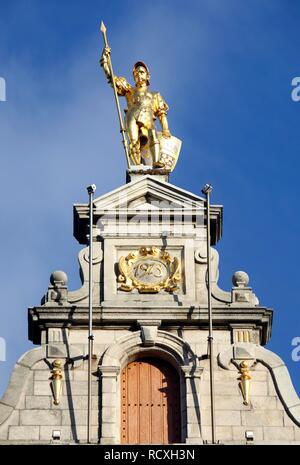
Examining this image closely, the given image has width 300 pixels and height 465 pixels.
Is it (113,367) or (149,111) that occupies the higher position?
(149,111)

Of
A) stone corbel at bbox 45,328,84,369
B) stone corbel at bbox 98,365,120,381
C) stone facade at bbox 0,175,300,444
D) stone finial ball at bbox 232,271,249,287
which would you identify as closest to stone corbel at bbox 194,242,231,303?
stone facade at bbox 0,175,300,444

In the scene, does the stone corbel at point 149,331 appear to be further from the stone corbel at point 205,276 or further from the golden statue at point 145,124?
the golden statue at point 145,124

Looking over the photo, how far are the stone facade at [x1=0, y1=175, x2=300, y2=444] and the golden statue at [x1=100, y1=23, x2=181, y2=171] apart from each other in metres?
2.07

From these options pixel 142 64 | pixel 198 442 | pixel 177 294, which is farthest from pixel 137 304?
pixel 142 64

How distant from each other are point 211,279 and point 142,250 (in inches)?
81.5

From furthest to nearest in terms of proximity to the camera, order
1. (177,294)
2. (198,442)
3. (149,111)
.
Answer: (149,111) → (177,294) → (198,442)

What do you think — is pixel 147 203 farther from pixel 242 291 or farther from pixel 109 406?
pixel 109 406

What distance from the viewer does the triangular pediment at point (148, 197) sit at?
168 feet

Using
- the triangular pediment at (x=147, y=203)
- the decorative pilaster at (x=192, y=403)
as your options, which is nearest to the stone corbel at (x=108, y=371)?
the decorative pilaster at (x=192, y=403)

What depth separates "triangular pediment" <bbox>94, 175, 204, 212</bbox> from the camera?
168 ft

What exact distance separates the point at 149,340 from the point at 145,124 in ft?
25.3

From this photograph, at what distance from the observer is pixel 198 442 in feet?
152

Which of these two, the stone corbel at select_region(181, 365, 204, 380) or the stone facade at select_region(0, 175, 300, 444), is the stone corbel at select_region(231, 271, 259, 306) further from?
the stone corbel at select_region(181, 365, 204, 380)

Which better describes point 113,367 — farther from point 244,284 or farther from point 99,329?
point 244,284
